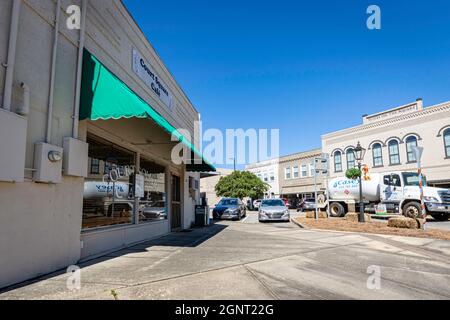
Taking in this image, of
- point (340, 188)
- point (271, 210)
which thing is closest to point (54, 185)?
point (271, 210)

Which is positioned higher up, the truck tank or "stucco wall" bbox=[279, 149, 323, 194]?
"stucco wall" bbox=[279, 149, 323, 194]

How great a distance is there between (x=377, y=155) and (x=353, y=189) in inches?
462

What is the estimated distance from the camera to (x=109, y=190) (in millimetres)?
7723

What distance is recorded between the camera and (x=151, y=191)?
405 inches

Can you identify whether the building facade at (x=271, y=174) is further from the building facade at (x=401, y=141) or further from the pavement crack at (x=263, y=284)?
the pavement crack at (x=263, y=284)

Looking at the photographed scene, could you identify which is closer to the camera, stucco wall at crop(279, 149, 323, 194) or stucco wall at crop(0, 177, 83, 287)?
stucco wall at crop(0, 177, 83, 287)

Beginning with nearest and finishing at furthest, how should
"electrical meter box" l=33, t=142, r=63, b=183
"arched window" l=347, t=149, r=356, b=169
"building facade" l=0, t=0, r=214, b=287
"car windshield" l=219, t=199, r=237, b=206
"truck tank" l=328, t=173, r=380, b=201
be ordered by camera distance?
"building facade" l=0, t=0, r=214, b=287 → "electrical meter box" l=33, t=142, r=63, b=183 → "truck tank" l=328, t=173, r=380, b=201 → "car windshield" l=219, t=199, r=237, b=206 → "arched window" l=347, t=149, r=356, b=169

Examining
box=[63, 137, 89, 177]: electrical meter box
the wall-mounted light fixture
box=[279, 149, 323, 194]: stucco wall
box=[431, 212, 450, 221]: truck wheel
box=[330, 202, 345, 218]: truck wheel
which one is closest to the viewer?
the wall-mounted light fixture

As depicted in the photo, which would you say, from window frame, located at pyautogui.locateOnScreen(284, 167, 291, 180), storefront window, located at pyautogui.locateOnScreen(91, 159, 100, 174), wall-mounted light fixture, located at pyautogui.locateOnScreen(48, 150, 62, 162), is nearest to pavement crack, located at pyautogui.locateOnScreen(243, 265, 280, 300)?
wall-mounted light fixture, located at pyautogui.locateOnScreen(48, 150, 62, 162)

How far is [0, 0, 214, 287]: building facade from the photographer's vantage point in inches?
169

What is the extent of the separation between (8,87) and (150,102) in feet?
19.0

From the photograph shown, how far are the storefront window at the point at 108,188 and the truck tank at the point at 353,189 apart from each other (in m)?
16.4

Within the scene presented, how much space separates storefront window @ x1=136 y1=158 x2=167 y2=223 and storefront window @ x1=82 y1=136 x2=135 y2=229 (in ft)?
1.77

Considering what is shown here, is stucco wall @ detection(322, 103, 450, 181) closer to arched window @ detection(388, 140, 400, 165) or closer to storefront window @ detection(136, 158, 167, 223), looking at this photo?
arched window @ detection(388, 140, 400, 165)
